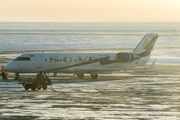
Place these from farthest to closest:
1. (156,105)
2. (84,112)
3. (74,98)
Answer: (74,98) < (156,105) < (84,112)

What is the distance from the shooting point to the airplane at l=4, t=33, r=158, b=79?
36531 mm

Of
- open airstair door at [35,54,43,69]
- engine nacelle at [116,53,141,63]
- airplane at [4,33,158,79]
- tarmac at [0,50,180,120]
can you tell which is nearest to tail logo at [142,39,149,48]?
airplane at [4,33,158,79]

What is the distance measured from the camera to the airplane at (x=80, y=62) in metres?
36.5

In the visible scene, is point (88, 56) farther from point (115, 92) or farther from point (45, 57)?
point (115, 92)

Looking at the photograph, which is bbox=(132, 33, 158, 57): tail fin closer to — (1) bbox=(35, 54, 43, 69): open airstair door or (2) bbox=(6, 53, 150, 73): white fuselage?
(2) bbox=(6, 53, 150, 73): white fuselage

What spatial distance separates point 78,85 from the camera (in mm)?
33156

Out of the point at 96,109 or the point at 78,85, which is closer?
the point at 96,109

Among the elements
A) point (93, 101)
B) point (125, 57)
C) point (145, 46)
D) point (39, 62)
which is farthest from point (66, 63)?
point (93, 101)

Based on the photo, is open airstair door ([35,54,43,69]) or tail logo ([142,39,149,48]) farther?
tail logo ([142,39,149,48])

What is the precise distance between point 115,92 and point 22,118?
11.6 m

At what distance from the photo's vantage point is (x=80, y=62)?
38.6m

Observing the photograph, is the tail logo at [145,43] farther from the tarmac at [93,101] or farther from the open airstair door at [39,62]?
the open airstair door at [39,62]

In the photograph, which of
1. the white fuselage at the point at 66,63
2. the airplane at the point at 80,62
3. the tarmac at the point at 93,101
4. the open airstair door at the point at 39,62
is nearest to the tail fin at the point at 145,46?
the airplane at the point at 80,62

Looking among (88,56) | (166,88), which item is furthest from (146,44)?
(166,88)
